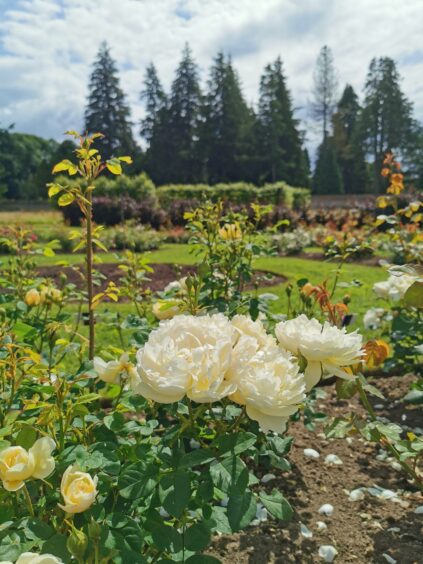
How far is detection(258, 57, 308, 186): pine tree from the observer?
36.6 m

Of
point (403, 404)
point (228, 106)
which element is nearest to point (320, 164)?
point (228, 106)

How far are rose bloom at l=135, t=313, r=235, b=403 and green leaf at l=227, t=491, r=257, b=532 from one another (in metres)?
0.17

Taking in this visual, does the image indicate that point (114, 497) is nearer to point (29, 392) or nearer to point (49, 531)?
point (49, 531)

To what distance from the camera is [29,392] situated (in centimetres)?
125

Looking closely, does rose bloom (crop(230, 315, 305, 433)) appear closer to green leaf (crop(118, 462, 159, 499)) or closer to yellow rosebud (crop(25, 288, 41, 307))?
green leaf (crop(118, 462, 159, 499))

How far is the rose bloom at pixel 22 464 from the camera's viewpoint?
75 cm

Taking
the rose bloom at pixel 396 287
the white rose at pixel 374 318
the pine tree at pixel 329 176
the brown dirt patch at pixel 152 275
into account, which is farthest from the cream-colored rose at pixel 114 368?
the pine tree at pixel 329 176

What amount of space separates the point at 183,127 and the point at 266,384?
41.8 m

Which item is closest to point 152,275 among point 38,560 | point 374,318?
point 374,318

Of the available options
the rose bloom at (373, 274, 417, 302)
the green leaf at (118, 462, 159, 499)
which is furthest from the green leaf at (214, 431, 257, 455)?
the rose bloom at (373, 274, 417, 302)

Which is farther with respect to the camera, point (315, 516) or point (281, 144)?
point (281, 144)

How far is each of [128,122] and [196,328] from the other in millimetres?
43639

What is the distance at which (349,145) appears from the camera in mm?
37031

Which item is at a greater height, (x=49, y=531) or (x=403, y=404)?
(x=49, y=531)
